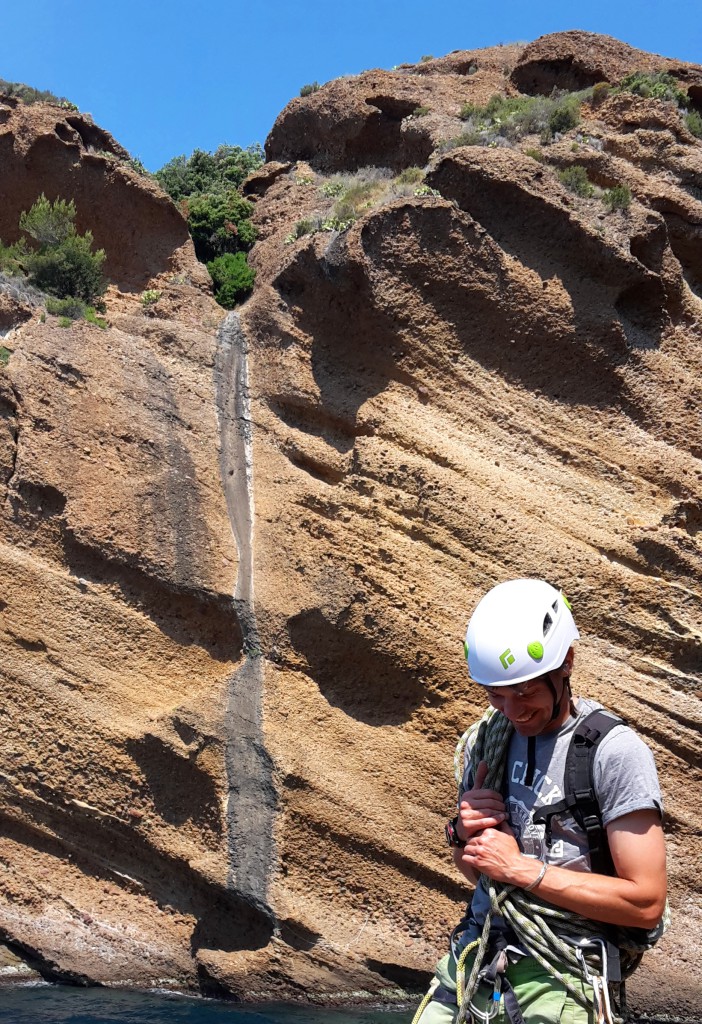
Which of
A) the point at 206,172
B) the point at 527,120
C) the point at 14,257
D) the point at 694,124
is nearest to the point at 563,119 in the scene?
the point at 527,120

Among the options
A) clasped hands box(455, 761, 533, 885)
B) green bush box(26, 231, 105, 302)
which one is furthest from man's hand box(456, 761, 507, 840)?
green bush box(26, 231, 105, 302)

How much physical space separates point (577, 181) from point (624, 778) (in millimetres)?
8435

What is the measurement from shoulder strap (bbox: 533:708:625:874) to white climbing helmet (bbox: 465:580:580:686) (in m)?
0.25

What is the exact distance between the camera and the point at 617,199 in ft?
31.9

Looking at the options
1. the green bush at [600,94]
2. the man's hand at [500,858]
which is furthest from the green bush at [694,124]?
the man's hand at [500,858]

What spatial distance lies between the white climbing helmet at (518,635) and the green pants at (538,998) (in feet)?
3.38

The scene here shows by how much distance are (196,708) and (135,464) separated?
2.48 m

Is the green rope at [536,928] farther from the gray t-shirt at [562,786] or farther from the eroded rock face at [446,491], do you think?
the eroded rock face at [446,491]

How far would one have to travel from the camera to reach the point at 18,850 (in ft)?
27.4

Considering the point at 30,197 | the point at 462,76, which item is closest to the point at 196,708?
the point at 30,197

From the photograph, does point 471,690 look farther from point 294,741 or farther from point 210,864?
point 210,864

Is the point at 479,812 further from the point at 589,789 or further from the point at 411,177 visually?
the point at 411,177

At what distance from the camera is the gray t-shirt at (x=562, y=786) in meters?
2.99

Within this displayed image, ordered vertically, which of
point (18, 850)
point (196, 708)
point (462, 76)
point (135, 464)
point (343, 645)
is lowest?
point (18, 850)
